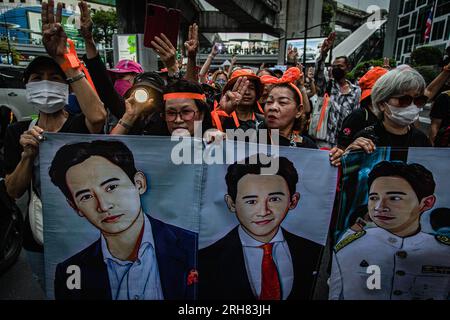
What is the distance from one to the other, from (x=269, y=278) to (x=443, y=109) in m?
3.15

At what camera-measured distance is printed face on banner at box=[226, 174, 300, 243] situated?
1917mm

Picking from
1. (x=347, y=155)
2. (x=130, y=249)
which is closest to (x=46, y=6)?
(x=130, y=249)

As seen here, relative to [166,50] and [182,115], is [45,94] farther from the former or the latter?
[166,50]

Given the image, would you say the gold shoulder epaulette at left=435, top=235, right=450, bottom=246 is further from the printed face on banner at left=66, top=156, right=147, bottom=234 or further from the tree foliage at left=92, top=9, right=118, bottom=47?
the tree foliage at left=92, top=9, right=118, bottom=47

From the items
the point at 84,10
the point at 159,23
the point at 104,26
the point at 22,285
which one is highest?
the point at 104,26

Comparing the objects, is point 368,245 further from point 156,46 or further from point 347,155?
point 156,46

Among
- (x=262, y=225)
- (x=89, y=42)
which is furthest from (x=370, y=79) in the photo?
(x=89, y=42)

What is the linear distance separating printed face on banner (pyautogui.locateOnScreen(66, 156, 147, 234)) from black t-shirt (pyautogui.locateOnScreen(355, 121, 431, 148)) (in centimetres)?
157

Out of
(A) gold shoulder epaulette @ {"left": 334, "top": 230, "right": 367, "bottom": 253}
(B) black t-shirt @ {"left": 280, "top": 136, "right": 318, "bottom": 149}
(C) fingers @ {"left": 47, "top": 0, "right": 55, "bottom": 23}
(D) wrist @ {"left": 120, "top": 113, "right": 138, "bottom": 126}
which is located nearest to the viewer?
(C) fingers @ {"left": 47, "top": 0, "right": 55, "bottom": 23}

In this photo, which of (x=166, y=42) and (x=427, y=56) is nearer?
(x=166, y=42)

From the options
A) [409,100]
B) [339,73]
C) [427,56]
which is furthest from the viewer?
[427,56]

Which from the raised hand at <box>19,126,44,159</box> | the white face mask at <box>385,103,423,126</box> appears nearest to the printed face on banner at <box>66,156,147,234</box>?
the raised hand at <box>19,126,44,159</box>

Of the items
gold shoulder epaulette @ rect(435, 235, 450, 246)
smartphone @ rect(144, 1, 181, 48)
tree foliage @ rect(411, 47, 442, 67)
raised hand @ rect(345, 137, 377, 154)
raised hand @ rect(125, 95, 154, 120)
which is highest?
tree foliage @ rect(411, 47, 442, 67)

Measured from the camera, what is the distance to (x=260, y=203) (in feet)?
6.30
